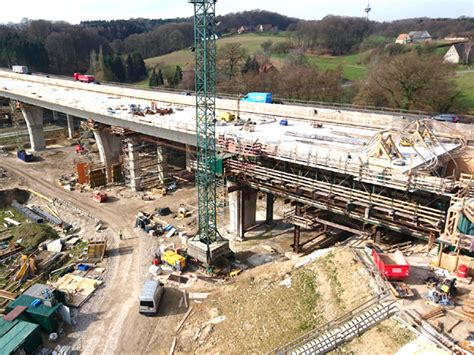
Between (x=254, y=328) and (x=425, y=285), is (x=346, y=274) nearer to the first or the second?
(x=425, y=285)

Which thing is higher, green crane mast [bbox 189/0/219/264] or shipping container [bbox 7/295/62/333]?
green crane mast [bbox 189/0/219/264]

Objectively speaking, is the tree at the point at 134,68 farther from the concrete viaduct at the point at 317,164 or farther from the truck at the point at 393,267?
the truck at the point at 393,267

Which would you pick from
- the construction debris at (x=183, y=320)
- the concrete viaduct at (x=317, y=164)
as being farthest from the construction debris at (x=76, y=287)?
the concrete viaduct at (x=317, y=164)

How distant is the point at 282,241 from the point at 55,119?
79937mm

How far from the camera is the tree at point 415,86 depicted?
175 feet

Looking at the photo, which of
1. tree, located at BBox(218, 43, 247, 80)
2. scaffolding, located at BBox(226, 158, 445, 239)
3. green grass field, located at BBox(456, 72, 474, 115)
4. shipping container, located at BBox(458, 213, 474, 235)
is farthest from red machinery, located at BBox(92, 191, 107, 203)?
green grass field, located at BBox(456, 72, 474, 115)

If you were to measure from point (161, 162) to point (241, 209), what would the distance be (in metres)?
18.2

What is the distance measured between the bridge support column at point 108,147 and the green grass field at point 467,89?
53211 mm

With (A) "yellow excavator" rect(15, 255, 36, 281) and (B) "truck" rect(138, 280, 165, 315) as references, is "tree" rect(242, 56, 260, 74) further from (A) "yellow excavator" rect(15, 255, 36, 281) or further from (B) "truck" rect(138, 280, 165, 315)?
(B) "truck" rect(138, 280, 165, 315)

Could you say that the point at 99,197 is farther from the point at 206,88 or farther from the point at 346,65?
the point at 346,65

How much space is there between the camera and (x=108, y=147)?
5631 centimetres

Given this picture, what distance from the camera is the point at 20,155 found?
214ft

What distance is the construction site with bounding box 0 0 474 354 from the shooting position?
20.8 meters

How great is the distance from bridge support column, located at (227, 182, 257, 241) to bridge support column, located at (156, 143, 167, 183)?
54.2 feet
